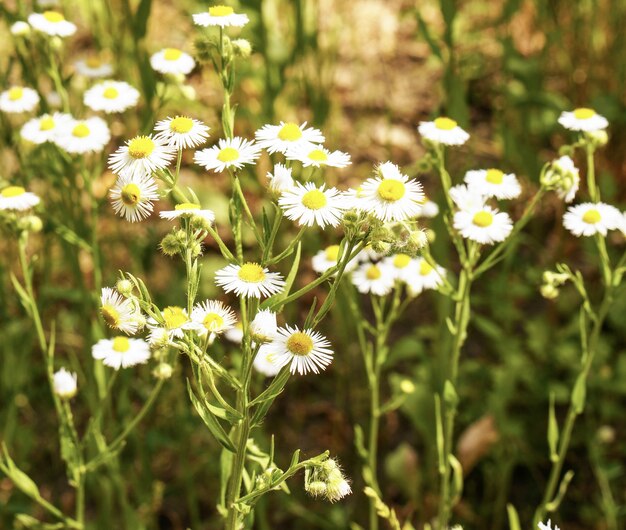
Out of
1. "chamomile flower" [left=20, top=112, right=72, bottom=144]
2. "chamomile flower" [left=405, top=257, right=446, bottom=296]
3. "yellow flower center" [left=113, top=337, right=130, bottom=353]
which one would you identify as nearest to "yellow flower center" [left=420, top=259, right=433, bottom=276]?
"chamomile flower" [left=405, top=257, right=446, bottom=296]

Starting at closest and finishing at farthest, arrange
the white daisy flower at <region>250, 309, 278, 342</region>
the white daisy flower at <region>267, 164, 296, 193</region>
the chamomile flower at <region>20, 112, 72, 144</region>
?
the white daisy flower at <region>250, 309, 278, 342</region> < the white daisy flower at <region>267, 164, 296, 193</region> < the chamomile flower at <region>20, 112, 72, 144</region>

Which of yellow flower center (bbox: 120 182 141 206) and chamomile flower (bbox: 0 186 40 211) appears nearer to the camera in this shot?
yellow flower center (bbox: 120 182 141 206)

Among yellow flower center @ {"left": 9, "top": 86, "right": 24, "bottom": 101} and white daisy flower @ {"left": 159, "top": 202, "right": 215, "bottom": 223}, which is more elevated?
white daisy flower @ {"left": 159, "top": 202, "right": 215, "bottom": 223}

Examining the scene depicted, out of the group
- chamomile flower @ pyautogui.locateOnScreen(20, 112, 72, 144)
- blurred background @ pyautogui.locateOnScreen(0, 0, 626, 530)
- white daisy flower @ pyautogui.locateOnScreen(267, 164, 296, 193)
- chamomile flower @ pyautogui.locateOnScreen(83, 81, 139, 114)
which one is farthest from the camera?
blurred background @ pyautogui.locateOnScreen(0, 0, 626, 530)

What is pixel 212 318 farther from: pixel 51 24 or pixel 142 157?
pixel 51 24

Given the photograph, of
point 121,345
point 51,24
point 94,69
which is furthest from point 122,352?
point 94,69

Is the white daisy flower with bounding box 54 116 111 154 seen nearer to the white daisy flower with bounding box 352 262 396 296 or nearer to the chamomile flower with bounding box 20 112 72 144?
the chamomile flower with bounding box 20 112 72 144

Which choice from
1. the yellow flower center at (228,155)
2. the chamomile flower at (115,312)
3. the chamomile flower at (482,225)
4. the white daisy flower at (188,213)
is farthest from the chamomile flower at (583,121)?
the chamomile flower at (115,312)
